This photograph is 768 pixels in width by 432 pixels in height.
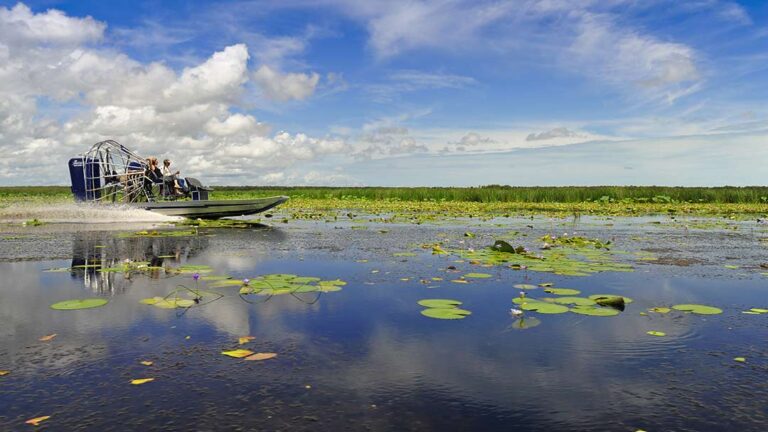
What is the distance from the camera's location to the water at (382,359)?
3.11 meters

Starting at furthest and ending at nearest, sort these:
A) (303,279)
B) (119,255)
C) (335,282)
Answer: (119,255) < (303,279) < (335,282)

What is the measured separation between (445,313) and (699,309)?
2.74m

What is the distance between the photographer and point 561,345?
4.46 m

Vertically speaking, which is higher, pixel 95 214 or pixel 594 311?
pixel 95 214

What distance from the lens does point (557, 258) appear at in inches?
381

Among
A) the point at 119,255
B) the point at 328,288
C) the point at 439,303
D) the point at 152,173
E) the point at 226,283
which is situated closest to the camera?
the point at 439,303

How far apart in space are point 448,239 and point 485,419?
10257 millimetres

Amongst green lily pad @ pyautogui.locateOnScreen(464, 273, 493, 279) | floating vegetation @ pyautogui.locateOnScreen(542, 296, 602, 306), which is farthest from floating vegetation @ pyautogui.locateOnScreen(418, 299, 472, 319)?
green lily pad @ pyautogui.locateOnScreen(464, 273, 493, 279)

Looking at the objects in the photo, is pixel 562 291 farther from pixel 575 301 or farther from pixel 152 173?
pixel 152 173

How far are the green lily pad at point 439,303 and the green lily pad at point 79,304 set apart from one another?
3458 millimetres

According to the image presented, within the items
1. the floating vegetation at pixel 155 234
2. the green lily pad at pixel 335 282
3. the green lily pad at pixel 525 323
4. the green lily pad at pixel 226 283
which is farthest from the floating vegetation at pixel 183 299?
the floating vegetation at pixel 155 234

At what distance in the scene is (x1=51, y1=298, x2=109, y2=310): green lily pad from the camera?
5.64 m

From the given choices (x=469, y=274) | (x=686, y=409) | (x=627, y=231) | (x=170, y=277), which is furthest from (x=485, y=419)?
(x=627, y=231)

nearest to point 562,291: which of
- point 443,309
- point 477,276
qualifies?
point 477,276
